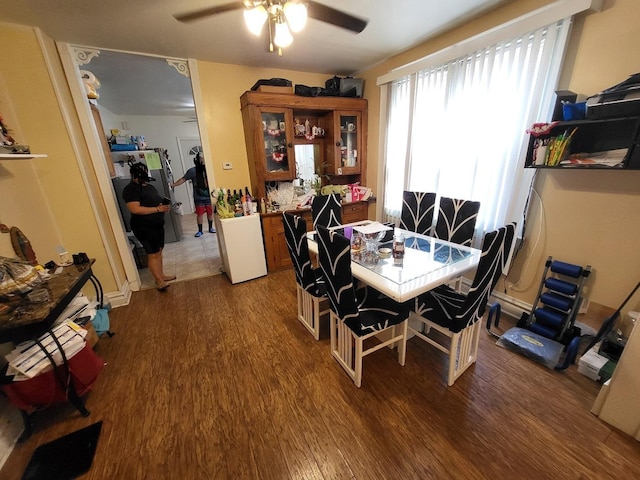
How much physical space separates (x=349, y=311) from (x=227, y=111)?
2.85 meters

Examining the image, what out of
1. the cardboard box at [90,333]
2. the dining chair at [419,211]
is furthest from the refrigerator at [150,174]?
the dining chair at [419,211]

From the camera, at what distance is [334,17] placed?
1.49 metres

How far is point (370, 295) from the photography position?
5.80ft

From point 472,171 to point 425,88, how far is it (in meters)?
1.06

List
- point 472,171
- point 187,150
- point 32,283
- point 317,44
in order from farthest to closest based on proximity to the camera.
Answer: point 187,150 → point 317,44 → point 472,171 → point 32,283

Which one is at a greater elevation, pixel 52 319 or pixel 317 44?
pixel 317 44

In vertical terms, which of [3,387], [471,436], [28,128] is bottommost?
[471,436]

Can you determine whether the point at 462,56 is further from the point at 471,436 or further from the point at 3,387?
the point at 3,387

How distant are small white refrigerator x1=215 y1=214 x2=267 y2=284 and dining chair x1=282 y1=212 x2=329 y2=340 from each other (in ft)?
3.49

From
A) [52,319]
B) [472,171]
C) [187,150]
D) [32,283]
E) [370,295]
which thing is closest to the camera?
[52,319]

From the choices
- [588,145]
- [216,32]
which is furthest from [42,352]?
[588,145]

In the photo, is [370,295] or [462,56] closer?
[370,295]

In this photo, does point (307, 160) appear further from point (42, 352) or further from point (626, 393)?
point (626, 393)

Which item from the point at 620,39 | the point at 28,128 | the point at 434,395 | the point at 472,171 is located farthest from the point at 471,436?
the point at 28,128
